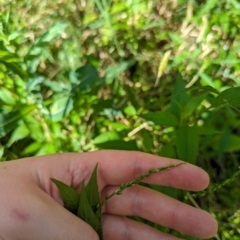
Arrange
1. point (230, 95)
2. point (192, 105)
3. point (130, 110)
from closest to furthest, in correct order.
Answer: point (230, 95) < point (192, 105) < point (130, 110)

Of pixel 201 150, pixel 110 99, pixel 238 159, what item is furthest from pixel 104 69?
pixel 238 159

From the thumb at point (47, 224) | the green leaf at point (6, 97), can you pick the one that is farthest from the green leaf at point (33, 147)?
the thumb at point (47, 224)

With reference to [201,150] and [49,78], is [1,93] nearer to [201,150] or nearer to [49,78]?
[49,78]

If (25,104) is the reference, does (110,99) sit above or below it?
below

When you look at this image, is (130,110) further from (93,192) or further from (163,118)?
(93,192)

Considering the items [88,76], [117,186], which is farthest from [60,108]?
[117,186]

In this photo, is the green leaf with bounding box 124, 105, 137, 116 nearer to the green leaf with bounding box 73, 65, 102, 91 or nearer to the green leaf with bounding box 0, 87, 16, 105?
the green leaf with bounding box 73, 65, 102, 91
